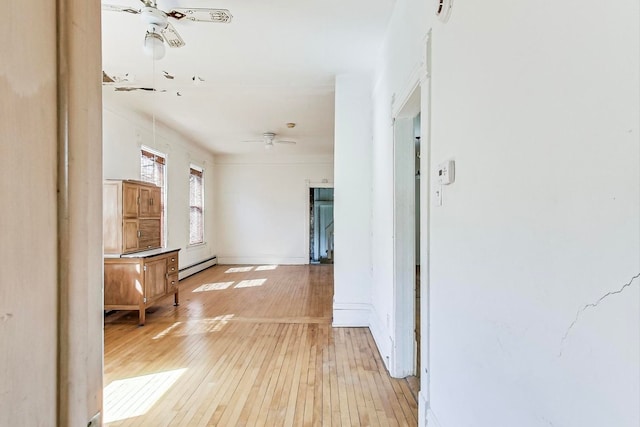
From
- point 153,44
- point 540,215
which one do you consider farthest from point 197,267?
point 540,215

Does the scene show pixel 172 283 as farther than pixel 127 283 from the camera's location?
Yes

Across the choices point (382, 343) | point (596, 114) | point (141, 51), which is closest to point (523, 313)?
point (596, 114)

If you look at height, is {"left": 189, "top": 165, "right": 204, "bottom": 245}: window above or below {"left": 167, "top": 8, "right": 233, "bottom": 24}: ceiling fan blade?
below

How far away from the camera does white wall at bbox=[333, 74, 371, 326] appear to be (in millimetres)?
3988

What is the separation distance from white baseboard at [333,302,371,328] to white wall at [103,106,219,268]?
140 inches

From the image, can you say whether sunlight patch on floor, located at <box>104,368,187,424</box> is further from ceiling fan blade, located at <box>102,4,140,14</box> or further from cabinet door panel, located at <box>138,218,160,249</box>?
ceiling fan blade, located at <box>102,4,140,14</box>

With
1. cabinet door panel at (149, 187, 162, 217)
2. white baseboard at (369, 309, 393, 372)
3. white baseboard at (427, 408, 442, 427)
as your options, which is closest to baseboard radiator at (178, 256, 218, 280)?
cabinet door panel at (149, 187, 162, 217)

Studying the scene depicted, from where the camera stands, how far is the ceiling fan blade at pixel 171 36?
8.82 ft

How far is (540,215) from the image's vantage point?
91cm

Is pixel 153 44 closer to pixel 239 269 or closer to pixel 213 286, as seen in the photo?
pixel 213 286

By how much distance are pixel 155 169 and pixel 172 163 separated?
1.91 feet

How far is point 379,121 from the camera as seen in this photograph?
3.49 metres

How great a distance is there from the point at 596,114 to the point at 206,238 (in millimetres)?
8372

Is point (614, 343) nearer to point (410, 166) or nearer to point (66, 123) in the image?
point (66, 123)
